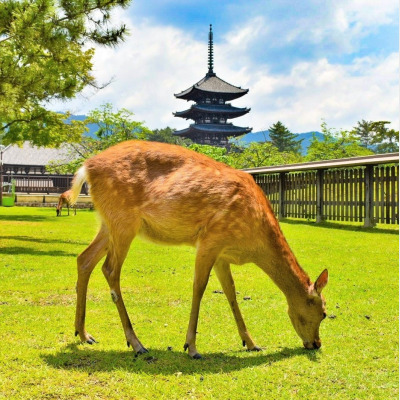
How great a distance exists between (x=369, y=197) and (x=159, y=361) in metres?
13.5

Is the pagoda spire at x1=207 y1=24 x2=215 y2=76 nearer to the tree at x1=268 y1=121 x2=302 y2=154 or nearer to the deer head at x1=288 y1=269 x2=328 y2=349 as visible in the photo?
the tree at x1=268 y1=121 x2=302 y2=154

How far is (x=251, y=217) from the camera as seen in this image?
4047mm

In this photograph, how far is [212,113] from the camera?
193ft

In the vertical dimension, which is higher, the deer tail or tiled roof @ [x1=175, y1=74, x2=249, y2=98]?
tiled roof @ [x1=175, y1=74, x2=249, y2=98]

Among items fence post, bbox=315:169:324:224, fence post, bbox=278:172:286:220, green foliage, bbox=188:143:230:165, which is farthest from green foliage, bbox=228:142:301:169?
fence post, bbox=315:169:324:224

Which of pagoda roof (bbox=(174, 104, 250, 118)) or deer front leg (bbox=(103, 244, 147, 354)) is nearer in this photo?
deer front leg (bbox=(103, 244, 147, 354))

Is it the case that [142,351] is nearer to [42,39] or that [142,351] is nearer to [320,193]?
[42,39]

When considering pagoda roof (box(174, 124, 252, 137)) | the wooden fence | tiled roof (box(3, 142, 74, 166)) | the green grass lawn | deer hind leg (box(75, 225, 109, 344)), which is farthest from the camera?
pagoda roof (box(174, 124, 252, 137))

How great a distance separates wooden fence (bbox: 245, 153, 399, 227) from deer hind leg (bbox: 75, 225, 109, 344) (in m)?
11.7

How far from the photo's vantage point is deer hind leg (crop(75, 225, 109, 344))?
436 centimetres

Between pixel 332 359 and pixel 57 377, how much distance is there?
6.83 feet

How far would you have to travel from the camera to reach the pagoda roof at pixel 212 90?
5722cm

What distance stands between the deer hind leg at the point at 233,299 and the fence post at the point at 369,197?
1251 centimetres

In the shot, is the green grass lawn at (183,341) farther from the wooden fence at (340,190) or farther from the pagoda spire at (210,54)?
the pagoda spire at (210,54)
